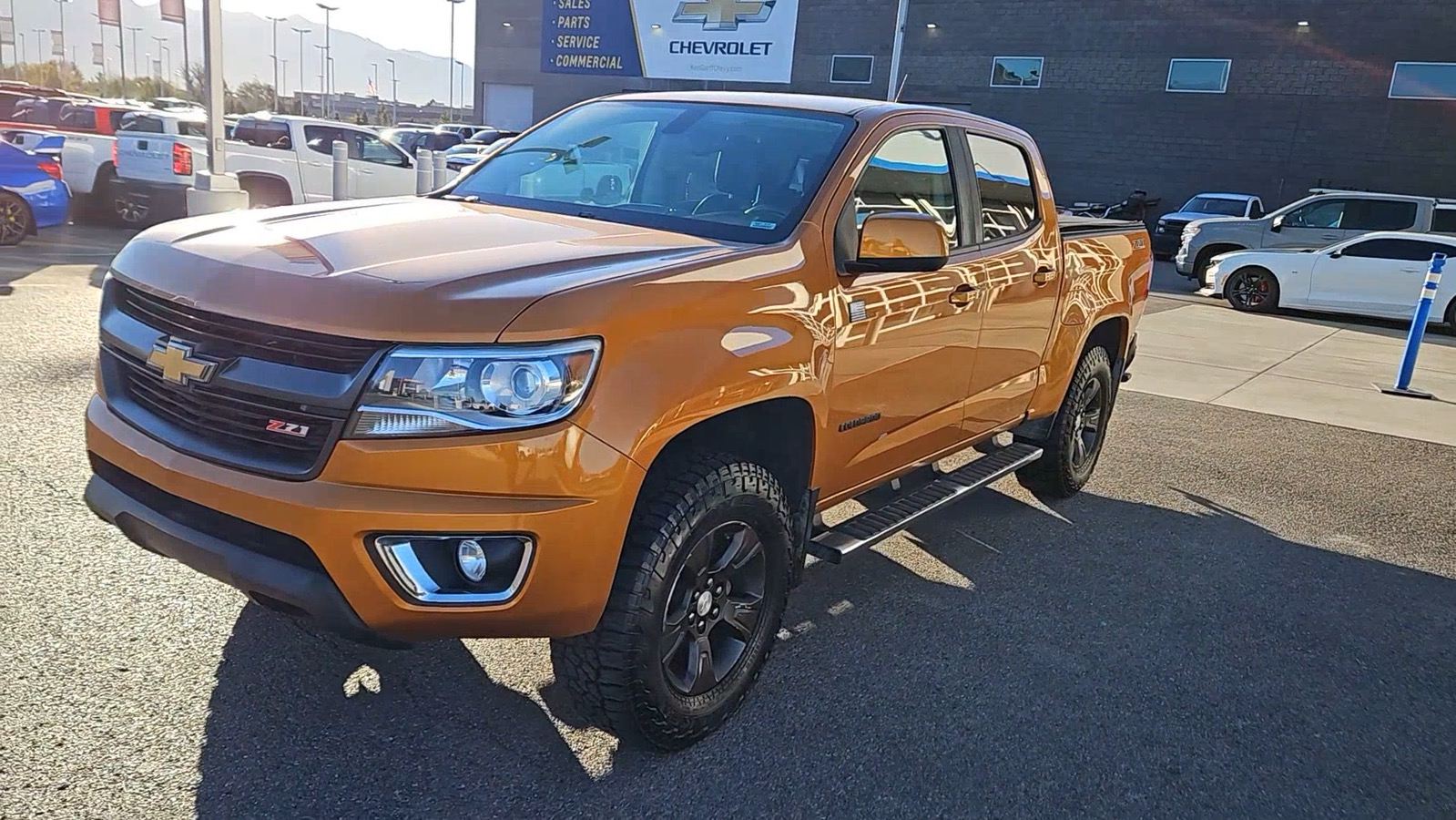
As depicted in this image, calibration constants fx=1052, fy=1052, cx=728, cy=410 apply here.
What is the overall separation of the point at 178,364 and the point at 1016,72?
30.8m

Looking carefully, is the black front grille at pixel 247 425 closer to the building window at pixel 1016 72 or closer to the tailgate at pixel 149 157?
the tailgate at pixel 149 157

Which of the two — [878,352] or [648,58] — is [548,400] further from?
[648,58]

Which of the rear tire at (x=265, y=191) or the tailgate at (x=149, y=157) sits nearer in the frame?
the tailgate at (x=149, y=157)

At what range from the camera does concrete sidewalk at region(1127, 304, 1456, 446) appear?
864cm

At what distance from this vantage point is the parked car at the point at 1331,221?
16.6 metres

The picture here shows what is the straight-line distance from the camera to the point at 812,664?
3.59 meters

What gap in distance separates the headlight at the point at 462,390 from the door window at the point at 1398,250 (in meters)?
15.4

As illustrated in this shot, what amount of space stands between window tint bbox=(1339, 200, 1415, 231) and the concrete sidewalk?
2.73 meters

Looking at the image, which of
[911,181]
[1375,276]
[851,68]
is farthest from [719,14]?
[911,181]

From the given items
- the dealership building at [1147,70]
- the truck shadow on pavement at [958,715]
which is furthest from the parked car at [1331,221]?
the truck shadow on pavement at [958,715]

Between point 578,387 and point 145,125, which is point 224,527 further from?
point 145,125

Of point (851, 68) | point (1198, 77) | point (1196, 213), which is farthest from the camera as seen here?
point (851, 68)

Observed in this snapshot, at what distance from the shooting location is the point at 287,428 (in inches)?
95.7

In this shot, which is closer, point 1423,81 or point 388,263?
point 388,263
